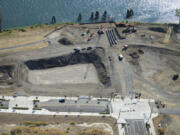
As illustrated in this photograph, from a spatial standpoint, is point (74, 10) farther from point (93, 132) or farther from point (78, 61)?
point (93, 132)

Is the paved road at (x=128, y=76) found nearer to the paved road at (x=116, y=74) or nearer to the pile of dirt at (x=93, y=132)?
the paved road at (x=116, y=74)

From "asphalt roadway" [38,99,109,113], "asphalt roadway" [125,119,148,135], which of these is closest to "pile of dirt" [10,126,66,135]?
"asphalt roadway" [38,99,109,113]

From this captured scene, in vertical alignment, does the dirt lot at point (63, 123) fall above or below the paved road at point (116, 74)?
below

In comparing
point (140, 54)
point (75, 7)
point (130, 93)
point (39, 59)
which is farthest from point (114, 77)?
point (75, 7)

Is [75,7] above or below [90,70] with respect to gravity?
above

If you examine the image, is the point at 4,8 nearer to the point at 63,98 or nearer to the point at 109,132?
the point at 63,98

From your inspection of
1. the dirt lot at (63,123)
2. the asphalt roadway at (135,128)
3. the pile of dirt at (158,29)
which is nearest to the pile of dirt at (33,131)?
the dirt lot at (63,123)
